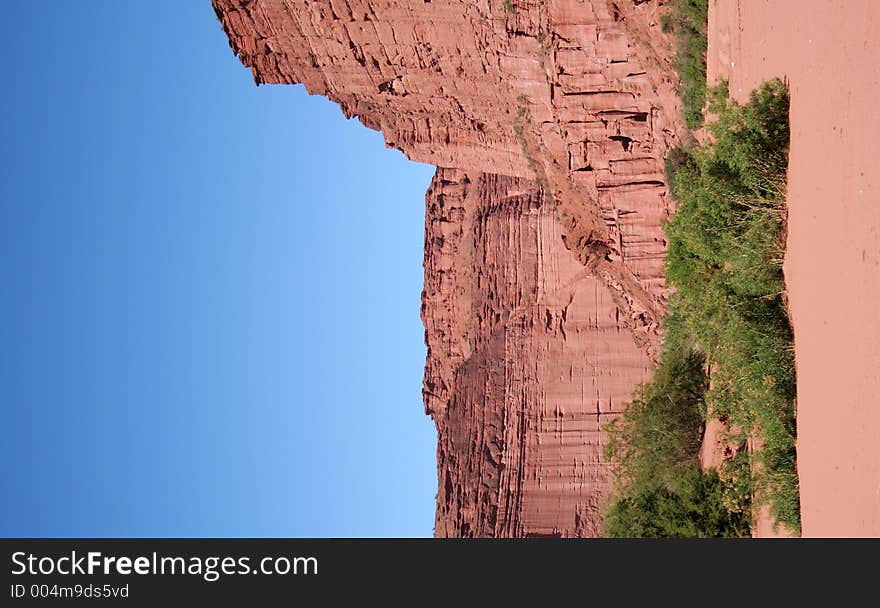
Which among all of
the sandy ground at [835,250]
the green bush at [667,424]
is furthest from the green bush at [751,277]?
the green bush at [667,424]

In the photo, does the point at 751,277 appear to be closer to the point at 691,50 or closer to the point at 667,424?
the point at 667,424

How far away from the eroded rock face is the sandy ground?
360 inches

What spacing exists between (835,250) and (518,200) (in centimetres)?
2570

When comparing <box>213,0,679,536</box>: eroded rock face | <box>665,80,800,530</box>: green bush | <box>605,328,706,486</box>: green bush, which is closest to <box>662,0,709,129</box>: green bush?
<box>213,0,679,536</box>: eroded rock face

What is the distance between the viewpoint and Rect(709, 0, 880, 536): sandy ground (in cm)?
1314

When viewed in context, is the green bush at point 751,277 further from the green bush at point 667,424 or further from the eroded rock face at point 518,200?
the eroded rock face at point 518,200

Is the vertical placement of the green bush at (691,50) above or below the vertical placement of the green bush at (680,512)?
above

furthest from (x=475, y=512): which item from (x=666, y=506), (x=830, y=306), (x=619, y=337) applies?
(x=830, y=306)

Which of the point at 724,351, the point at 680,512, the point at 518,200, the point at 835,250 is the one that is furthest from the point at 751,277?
the point at 518,200

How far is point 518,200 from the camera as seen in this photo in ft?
131

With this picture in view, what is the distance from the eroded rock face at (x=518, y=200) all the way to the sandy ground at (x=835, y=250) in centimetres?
915

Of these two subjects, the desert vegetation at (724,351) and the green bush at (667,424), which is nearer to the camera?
the desert vegetation at (724,351)

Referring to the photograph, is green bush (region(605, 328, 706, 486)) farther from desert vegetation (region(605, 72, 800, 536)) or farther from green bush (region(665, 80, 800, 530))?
green bush (region(665, 80, 800, 530))

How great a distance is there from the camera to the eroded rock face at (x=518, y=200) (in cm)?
2688
